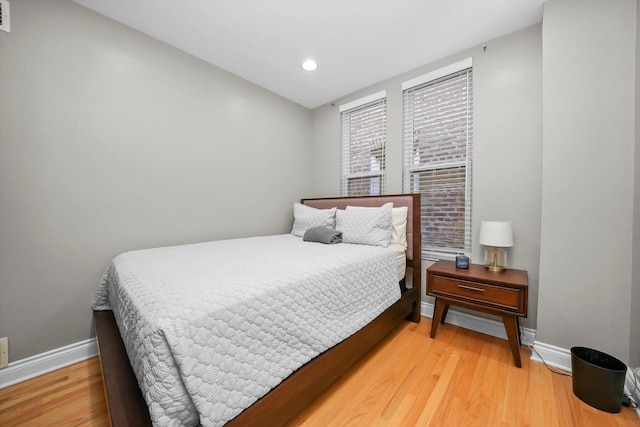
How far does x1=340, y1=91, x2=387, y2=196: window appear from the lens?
9.31 ft

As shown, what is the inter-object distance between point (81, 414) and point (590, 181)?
328 centimetres

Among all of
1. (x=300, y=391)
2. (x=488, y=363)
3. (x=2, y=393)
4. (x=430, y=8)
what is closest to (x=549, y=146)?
(x=430, y=8)

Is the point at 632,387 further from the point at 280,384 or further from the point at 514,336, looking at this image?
the point at 280,384

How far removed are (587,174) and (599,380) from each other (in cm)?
119

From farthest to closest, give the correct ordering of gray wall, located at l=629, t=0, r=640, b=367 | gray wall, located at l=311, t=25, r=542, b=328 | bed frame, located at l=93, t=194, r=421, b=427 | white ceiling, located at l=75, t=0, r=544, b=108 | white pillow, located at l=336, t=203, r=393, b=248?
1. white pillow, located at l=336, t=203, r=393, b=248
2. gray wall, located at l=311, t=25, r=542, b=328
3. white ceiling, located at l=75, t=0, r=544, b=108
4. gray wall, located at l=629, t=0, r=640, b=367
5. bed frame, located at l=93, t=194, r=421, b=427

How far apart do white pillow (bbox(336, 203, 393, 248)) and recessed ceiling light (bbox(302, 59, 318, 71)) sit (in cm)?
156

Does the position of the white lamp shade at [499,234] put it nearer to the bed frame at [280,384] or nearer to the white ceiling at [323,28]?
the bed frame at [280,384]

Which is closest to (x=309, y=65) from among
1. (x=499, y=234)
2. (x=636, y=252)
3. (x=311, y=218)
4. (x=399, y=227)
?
(x=311, y=218)

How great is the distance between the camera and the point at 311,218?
2.70 m

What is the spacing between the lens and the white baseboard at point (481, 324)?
192 centimetres

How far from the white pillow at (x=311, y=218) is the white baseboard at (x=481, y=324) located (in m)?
1.32

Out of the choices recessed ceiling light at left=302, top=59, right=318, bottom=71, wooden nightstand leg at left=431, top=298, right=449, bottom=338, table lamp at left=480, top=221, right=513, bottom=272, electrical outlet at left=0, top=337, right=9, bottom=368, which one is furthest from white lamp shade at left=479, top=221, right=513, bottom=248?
electrical outlet at left=0, top=337, right=9, bottom=368

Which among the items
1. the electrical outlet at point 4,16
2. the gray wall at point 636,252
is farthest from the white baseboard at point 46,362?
the gray wall at point 636,252

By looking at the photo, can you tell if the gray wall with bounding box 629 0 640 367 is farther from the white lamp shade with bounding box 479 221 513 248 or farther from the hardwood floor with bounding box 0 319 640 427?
the white lamp shade with bounding box 479 221 513 248
